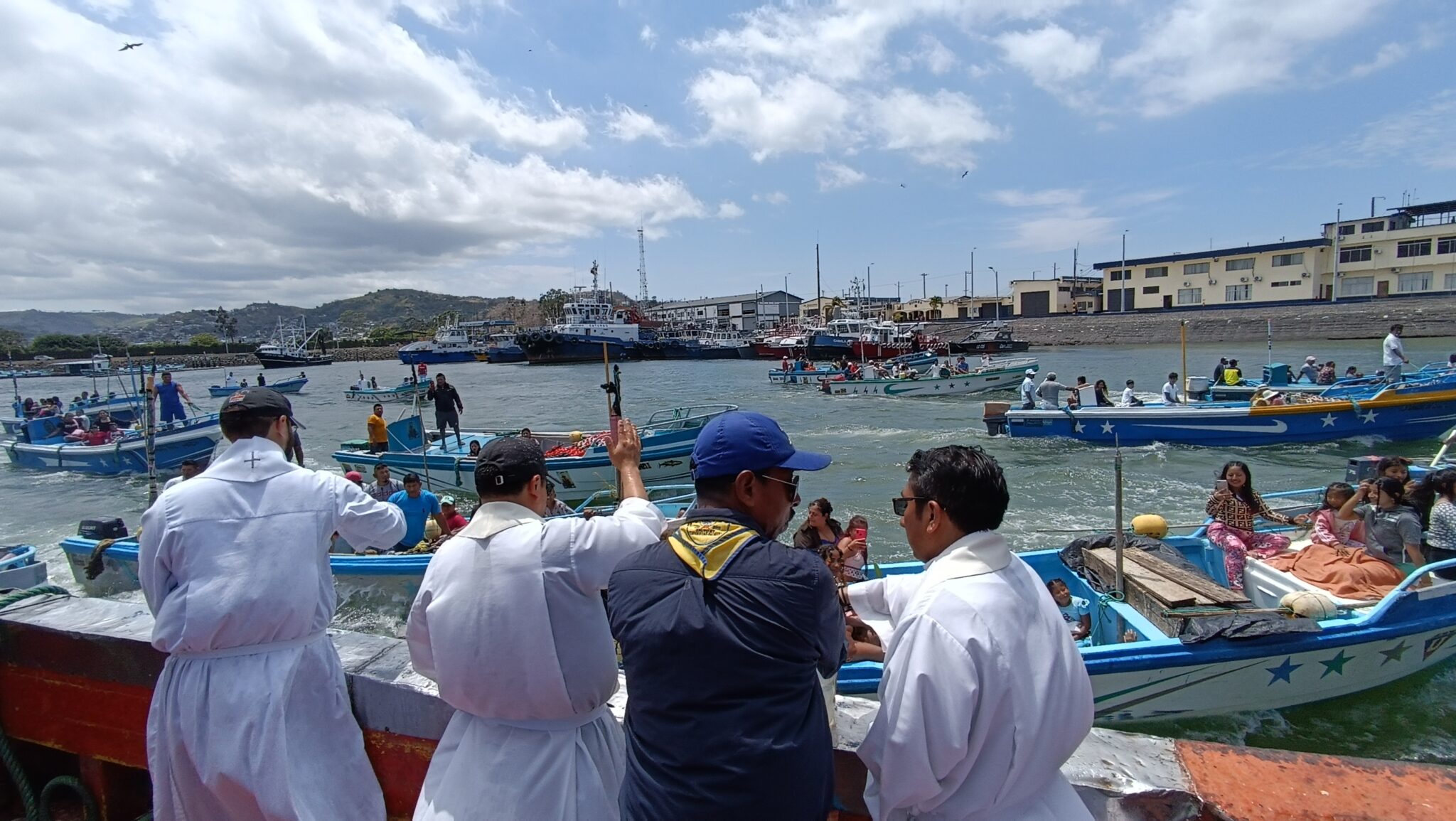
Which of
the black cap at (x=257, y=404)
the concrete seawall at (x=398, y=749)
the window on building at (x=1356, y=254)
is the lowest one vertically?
the concrete seawall at (x=398, y=749)

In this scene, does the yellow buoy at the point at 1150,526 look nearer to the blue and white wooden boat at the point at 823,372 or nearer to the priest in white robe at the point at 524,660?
the priest in white robe at the point at 524,660

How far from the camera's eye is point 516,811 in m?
1.87

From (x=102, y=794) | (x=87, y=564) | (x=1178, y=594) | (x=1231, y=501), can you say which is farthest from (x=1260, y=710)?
(x=87, y=564)

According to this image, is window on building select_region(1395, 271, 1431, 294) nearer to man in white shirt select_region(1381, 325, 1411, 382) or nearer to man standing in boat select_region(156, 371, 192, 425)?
man in white shirt select_region(1381, 325, 1411, 382)

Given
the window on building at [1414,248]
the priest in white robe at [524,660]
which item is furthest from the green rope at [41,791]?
the window on building at [1414,248]

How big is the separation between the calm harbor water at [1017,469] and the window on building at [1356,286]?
13532 mm

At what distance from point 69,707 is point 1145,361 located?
52220mm

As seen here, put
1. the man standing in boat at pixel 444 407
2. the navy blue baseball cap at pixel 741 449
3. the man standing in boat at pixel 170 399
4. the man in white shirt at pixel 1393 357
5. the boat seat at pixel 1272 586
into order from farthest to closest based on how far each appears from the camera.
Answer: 1. the man standing in boat at pixel 170 399
2. the man in white shirt at pixel 1393 357
3. the man standing in boat at pixel 444 407
4. the boat seat at pixel 1272 586
5. the navy blue baseball cap at pixel 741 449

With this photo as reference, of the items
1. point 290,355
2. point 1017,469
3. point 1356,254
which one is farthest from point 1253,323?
point 290,355

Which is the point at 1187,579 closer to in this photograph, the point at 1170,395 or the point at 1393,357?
the point at 1170,395

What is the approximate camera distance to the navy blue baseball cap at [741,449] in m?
1.71

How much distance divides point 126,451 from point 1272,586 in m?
23.4

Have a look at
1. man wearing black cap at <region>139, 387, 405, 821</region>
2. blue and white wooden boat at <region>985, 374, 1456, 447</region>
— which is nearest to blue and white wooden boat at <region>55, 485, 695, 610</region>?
man wearing black cap at <region>139, 387, 405, 821</region>

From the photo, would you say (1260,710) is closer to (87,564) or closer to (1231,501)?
(1231,501)
